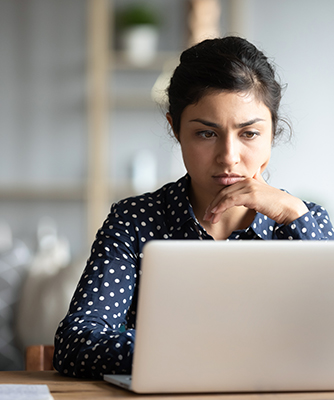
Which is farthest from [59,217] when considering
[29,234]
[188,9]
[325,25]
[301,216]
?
[301,216]

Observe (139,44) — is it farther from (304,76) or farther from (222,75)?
(222,75)

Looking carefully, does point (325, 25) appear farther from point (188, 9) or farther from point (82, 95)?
point (82, 95)

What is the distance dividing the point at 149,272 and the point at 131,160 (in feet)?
9.15

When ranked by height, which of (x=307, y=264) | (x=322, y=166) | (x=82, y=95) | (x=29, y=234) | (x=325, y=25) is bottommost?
(x=29, y=234)

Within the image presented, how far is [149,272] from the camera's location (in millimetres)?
694

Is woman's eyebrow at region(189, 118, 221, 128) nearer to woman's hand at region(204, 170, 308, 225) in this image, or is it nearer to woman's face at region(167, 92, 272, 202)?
woman's face at region(167, 92, 272, 202)

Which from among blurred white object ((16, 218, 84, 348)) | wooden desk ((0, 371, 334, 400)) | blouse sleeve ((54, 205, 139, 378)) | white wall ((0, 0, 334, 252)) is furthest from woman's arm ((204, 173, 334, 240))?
white wall ((0, 0, 334, 252))

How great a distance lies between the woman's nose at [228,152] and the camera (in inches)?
50.4

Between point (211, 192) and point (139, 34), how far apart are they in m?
2.14

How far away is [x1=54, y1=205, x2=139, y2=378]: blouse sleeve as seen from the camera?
0.92 meters

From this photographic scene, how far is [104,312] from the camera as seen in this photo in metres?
1.16

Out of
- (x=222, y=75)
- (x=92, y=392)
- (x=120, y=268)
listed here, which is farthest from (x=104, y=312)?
(x=222, y=75)

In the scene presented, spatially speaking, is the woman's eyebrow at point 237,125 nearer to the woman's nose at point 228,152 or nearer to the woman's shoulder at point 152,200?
the woman's nose at point 228,152

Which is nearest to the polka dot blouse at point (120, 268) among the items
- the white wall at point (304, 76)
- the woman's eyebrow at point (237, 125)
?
the woman's eyebrow at point (237, 125)
